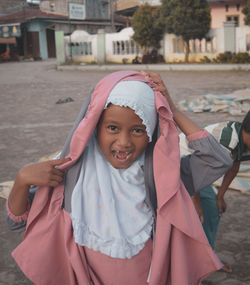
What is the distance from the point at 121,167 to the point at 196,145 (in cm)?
33

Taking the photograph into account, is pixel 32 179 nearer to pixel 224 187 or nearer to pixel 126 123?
pixel 126 123

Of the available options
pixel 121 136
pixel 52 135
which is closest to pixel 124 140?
pixel 121 136

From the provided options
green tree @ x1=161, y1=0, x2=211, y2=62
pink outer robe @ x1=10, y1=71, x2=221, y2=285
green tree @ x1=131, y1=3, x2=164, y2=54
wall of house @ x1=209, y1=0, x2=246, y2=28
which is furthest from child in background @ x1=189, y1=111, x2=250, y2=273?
wall of house @ x1=209, y1=0, x2=246, y2=28

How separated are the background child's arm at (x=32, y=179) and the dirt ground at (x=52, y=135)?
0.94 metres

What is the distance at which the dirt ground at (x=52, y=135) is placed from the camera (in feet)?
7.99

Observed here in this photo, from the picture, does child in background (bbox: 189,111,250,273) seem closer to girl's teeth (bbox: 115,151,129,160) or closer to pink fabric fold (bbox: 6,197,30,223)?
girl's teeth (bbox: 115,151,129,160)

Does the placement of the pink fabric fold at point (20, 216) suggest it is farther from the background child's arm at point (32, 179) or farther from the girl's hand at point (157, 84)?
the girl's hand at point (157, 84)

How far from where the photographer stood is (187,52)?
1756 cm

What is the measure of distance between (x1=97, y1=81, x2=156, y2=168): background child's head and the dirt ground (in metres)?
1.15

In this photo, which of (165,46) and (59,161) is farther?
(165,46)

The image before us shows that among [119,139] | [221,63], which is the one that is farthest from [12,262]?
[221,63]

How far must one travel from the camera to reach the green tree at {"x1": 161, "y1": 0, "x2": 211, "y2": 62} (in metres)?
16.1

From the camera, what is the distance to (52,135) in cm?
566

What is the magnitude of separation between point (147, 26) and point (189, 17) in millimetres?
2528
